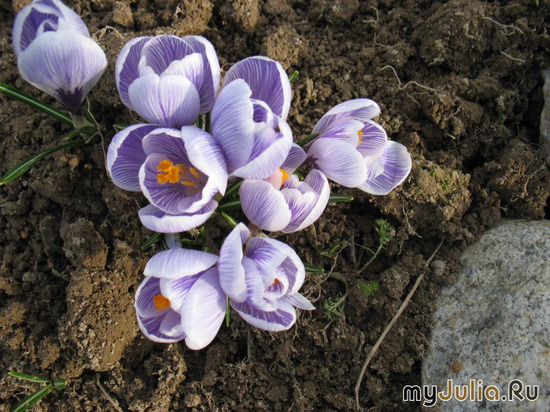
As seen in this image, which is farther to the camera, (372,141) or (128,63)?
(372,141)

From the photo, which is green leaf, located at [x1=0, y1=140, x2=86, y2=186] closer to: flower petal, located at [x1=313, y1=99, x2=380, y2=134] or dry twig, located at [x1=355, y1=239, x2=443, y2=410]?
flower petal, located at [x1=313, y1=99, x2=380, y2=134]

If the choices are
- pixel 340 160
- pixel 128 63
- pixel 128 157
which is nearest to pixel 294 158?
pixel 340 160

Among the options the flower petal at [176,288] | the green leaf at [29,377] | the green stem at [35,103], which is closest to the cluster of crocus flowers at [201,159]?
the flower petal at [176,288]

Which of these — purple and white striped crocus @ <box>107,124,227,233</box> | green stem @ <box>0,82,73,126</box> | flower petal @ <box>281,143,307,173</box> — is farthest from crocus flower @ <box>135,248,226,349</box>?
green stem @ <box>0,82,73,126</box>

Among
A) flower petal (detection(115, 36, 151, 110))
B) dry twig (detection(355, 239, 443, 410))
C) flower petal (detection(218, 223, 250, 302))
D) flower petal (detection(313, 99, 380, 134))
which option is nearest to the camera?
flower petal (detection(218, 223, 250, 302))

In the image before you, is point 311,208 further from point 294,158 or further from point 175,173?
point 175,173

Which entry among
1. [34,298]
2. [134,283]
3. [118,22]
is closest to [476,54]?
[118,22]

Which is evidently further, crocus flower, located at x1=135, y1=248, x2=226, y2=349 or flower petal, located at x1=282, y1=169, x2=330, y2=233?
flower petal, located at x1=282, y1=169, x2=330, y2=233
